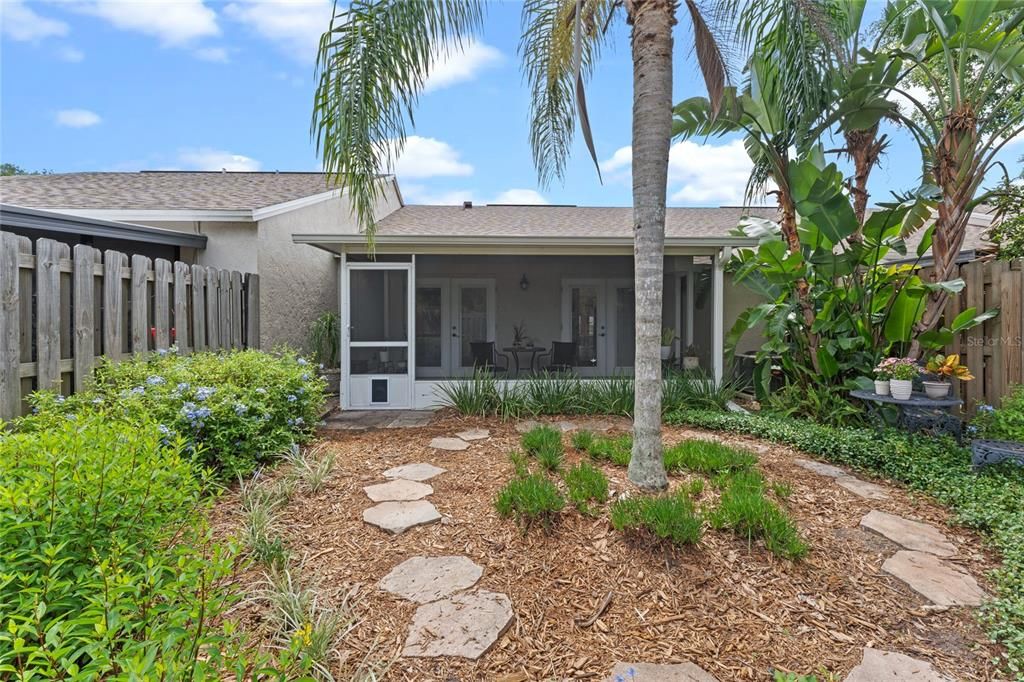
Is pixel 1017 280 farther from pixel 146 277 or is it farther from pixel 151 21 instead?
pixel 151 21

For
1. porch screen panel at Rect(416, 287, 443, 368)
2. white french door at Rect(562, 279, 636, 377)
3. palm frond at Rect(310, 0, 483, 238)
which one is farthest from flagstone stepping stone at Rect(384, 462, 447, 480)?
white french door at Rect(562, 279, 636, 377)

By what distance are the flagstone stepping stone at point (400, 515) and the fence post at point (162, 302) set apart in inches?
144

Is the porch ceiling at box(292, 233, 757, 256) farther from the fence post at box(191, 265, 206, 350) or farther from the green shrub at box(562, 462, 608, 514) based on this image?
the green shrub at box(562, 462, 608, 514)

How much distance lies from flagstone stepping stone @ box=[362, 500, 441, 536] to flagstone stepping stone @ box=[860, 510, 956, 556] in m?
3.09

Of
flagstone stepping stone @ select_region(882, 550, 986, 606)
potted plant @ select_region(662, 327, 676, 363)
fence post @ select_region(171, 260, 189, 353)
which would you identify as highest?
fence post @ select_region(171, 260, 189, 353)

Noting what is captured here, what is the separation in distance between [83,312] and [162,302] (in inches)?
44.5

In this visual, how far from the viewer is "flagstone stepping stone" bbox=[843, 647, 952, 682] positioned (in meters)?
2.16

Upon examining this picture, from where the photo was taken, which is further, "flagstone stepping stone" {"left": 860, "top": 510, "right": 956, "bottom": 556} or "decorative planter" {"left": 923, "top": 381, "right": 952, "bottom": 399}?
"decorative planter" {"left": 923, "top": 381, "right": 952, "bottom": 399}

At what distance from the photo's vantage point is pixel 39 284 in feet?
13.0

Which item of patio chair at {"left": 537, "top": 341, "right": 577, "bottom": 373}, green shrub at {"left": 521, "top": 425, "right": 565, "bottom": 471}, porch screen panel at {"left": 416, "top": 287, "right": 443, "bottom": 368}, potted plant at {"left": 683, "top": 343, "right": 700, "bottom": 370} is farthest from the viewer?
porch screen panel at {"left": 416, "top": 287, "right": 443, "bottom": 368}

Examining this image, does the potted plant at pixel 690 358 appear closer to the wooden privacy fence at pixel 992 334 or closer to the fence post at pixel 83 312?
the wooden privacy fence at pixel 992 334

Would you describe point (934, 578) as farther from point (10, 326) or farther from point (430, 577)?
point (10, 326)

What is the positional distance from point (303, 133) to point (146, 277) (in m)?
2.47

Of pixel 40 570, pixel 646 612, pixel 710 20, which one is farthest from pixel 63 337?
pixel 710 20
